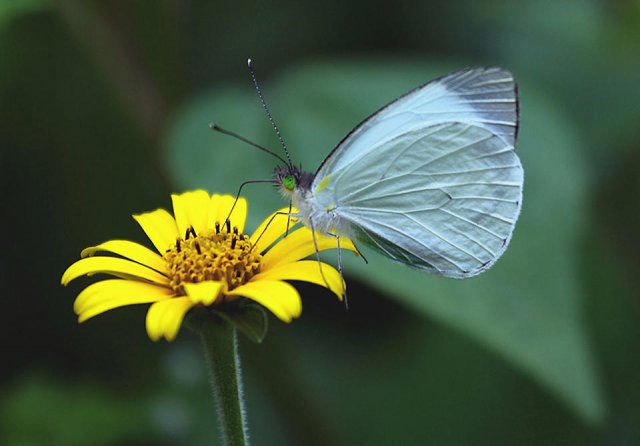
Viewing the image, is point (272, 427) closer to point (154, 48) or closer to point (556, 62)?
point (154, 48)

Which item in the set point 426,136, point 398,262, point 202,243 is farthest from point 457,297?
point 202,243

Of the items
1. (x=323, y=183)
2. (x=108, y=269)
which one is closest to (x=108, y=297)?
(x=108, y=269)

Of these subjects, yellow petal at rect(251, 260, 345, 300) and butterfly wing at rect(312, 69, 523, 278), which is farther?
butterfly wing at rect(312, 69, 523, 278)

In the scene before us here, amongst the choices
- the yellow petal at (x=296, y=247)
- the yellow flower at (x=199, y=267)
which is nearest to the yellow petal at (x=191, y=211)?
the yellow flower at (x=199, y=267)

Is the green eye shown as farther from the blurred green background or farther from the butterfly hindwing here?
the blurred green background

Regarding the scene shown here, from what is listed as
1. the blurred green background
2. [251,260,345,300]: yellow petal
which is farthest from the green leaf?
[251,260,345,300]: yellow petal

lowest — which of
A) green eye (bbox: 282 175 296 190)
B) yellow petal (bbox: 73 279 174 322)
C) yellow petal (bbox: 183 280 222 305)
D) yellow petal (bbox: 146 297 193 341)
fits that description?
yellow petal (bbox: 146 297 193 341)

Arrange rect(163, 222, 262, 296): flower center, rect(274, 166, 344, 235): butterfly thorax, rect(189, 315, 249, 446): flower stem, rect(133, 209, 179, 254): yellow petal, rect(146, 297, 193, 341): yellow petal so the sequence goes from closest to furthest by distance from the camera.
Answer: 1. rect(146, 297, 193, 341): yellow petal
2. rect(189, 315, 249, 446): flower stem
3. rect(163, 222, 262, 296): flower center
4. rect(133, 209, 179, 254): yellow petal
5. rect(274, 166, 344, 235): butterfly thorax

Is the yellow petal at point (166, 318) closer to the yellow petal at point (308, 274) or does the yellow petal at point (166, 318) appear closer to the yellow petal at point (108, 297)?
the yellow petal at point (108, 297)
